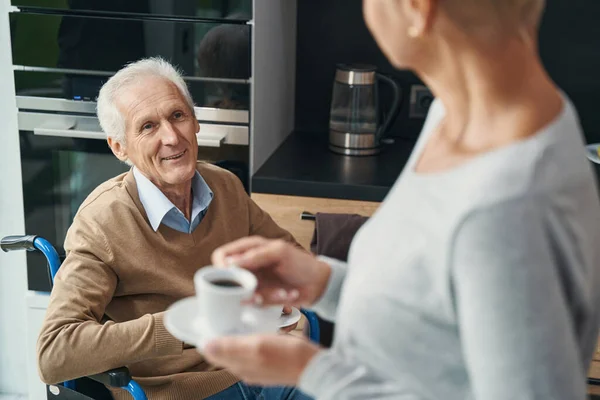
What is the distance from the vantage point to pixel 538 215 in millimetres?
747

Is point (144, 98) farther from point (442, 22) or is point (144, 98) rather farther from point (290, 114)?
point (442, 22)

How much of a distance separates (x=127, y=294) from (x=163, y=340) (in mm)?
214

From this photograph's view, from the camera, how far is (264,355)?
2.93 feet

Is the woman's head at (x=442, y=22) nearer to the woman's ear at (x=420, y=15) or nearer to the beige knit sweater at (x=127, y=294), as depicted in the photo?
the woman's ear at (x=420, y=15)

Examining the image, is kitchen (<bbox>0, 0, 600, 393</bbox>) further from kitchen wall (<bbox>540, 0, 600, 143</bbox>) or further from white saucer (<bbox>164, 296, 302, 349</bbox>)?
white saucer (<bbox>164, 296, 302, 349</bbox>)

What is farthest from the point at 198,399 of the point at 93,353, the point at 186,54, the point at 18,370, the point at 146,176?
the point at 18,370

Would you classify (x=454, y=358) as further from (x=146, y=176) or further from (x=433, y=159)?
(x=146, y=176)

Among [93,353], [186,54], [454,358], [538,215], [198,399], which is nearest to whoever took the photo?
[538,215]

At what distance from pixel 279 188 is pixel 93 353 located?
0.88 metres

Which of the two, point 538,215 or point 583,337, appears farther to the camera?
point 583,337

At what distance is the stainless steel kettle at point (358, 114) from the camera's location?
2.58 m

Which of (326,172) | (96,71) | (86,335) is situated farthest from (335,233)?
(96,71)

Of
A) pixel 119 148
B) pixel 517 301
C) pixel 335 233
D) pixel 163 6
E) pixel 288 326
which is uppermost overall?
pixel 163 6

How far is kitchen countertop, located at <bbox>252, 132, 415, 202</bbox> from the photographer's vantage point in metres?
2.32
